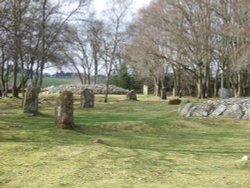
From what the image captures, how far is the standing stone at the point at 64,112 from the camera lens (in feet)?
47.7

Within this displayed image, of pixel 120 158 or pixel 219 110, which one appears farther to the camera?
pixel 219 110

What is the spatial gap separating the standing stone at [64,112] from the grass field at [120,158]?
359 millimetres

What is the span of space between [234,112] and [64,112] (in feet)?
30.5

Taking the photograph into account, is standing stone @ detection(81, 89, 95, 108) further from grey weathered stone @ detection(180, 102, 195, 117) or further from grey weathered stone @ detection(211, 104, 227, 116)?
grey weathered stone @ detection(211, 104, 227, 116)

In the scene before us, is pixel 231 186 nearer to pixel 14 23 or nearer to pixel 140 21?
pixel 14 23

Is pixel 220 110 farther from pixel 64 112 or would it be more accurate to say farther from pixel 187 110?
pixel 64 112

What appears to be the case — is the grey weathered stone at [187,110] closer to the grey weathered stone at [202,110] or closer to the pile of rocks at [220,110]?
the pile of rocks at [220,110]

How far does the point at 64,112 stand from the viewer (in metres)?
14.6

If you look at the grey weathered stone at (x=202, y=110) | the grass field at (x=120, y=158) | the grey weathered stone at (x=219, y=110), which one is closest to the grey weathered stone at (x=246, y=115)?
the grey weathered stone at (x=219, y=110)

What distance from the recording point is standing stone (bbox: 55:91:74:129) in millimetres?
14533

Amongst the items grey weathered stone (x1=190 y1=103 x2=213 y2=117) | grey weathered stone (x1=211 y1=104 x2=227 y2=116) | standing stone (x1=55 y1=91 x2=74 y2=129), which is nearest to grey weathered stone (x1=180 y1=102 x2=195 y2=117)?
grey weathered stone (x1=190 y1=103 x2=213 y2=117)

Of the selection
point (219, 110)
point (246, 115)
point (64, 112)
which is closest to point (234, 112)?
point (246, 115)

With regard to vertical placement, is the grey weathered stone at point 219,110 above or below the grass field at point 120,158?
above

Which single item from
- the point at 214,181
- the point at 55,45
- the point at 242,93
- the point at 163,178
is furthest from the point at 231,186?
the point at 242,93
